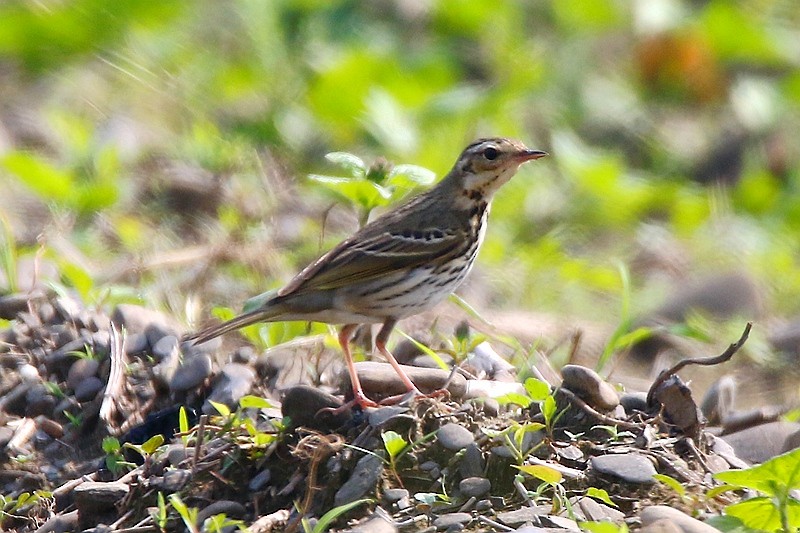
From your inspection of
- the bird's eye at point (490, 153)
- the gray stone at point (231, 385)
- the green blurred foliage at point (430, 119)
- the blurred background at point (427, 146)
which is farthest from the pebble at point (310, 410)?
the green blurred foliage at point (430, 119)

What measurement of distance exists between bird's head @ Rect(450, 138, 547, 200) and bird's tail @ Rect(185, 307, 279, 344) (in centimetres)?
121

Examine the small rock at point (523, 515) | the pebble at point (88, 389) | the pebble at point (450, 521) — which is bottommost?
the pebble at point (450, 521)

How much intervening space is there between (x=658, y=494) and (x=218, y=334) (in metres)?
1.85

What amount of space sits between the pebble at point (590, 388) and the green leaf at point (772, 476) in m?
0.82

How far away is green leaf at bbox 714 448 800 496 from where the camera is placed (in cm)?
394

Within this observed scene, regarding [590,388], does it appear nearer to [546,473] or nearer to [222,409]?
[546,473]

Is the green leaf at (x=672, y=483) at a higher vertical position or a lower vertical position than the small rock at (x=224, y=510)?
higher

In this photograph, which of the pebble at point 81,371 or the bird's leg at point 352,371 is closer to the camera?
the bird's leg at point 352,371

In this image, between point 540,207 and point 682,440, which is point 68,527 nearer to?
point 682,440

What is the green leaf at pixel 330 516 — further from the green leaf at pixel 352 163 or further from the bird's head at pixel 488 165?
the bird's head at pixel 488 165

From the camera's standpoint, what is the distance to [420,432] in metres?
4.65

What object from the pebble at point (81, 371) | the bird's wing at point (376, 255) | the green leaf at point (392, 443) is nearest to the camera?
the green leaf at point (392, 443)

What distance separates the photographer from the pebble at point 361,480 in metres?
4.42

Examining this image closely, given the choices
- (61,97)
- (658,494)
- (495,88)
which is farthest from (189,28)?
(658,494)
